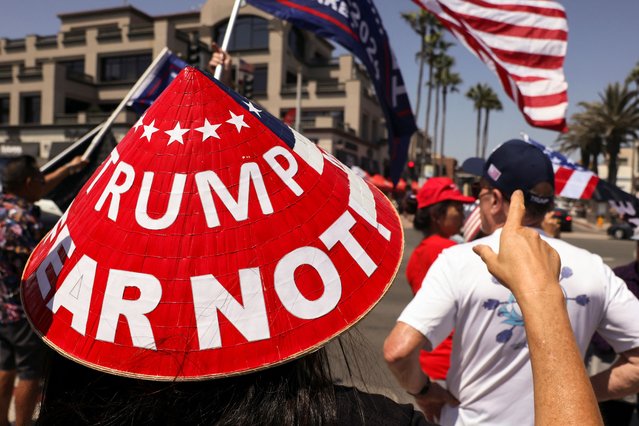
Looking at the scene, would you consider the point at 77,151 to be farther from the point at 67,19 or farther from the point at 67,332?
the point at 67,19

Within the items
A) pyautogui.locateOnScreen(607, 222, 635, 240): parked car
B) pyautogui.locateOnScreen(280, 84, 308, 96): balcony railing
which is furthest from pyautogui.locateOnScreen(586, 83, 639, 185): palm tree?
pyautogui.locateOnScreen(280, 84, 308, 96): balcony railing

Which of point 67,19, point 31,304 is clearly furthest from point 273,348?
point 67,19

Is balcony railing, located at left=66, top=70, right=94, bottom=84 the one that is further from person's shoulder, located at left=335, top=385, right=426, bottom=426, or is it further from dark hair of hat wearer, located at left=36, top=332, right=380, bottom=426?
person's shoulder, located at left=335, top=385, right=426, bottom=426

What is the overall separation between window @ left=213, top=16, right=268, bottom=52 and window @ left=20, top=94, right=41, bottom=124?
15.5 metres

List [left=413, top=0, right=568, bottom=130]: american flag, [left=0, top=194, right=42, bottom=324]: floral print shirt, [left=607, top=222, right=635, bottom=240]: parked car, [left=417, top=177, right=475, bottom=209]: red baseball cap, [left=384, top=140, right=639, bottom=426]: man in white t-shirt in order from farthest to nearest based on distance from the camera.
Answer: [left=607, top=222, right=635, bottom=240]: parked car, [left=413, top=0, right=568, bottom=130]: american flag, [left=417, top=177, right=475, bottom=209]: red baseball cap, [left=0, top=194, right=42, bottom=324]: floral print shirt, [left=384, top=140, right=639, bottom=426]: man in white t-shirt

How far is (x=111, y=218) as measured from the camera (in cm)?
92

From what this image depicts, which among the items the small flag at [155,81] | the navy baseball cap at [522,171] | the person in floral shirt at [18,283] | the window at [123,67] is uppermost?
the window at [123,67]

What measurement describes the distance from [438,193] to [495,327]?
1883 millimetres

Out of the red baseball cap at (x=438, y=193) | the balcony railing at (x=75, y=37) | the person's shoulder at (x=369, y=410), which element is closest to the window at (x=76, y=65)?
the balcony railing at (x=75, y=37)

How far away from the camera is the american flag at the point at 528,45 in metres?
4.40

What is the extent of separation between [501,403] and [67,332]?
1.57 m

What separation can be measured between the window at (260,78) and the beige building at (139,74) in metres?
0.08

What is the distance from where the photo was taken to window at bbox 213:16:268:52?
141ft

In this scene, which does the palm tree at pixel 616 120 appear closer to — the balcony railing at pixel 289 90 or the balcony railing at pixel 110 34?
the balcony railing at pixel 289 90
